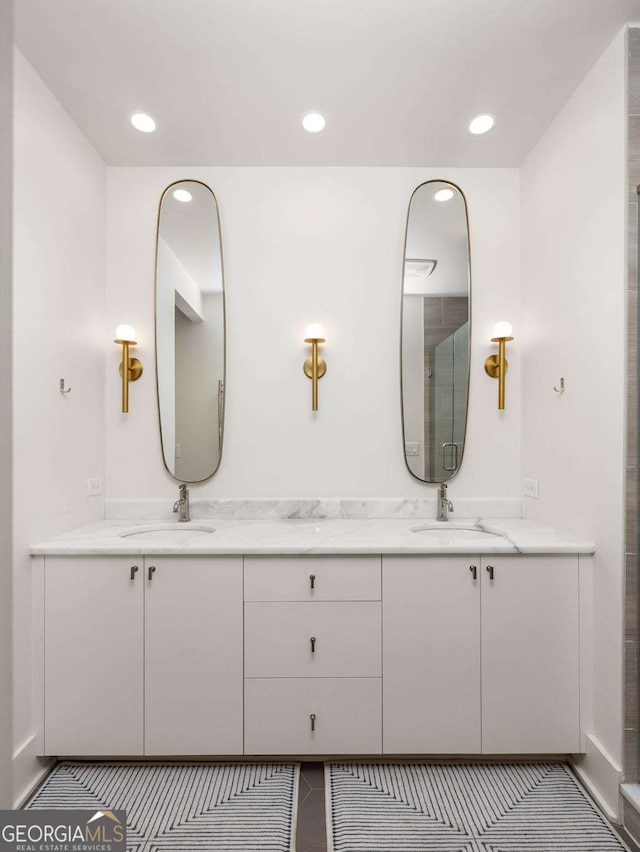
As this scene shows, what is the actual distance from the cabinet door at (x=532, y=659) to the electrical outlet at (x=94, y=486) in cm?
175

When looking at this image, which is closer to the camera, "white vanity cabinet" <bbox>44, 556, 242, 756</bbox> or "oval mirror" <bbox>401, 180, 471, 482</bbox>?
"white vanity cabinet" <bbox>44, 556, 242, 756</bbox>

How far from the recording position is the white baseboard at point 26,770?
1624 millimetres

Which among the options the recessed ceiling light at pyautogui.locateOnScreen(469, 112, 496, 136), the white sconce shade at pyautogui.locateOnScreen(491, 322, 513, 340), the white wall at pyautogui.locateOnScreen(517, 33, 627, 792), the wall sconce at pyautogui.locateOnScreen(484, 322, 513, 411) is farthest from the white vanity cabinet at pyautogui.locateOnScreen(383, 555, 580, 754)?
the recessed ceiling light at pyautogui.locateOnScreen(469, 112, 496, 136)

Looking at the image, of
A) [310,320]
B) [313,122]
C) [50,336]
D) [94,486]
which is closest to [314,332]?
[310,320]

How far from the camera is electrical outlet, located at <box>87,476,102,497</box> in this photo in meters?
2.19

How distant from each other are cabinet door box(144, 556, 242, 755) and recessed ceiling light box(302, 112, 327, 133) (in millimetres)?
1832

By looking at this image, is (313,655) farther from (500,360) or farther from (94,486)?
(500,360)

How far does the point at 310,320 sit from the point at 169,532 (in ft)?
4.03

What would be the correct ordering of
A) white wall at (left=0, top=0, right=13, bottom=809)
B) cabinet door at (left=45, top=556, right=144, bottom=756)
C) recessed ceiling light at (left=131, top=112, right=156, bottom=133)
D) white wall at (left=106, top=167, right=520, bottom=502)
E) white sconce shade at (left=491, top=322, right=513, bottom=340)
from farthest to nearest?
white wall at (left=106, top=167, right=520, bottom=502)
white sconce shade at (left=491, top=322, right=513, bottom=340)
recessed ceiling light at (left=131, top=112, right=156, bottom=133)
cabinet door at (left=45, top=556, right=144, bottom=756)
white wall at (left=0, top=0, right=13, bottom=809)

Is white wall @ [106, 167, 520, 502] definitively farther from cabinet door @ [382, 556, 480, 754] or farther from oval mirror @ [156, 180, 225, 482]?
cabinet door @ [382, 556, 480, 754]

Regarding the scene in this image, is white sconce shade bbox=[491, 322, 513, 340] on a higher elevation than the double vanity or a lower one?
higher

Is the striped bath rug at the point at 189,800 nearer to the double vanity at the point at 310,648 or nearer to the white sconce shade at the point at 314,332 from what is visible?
the double vanity at the point at 310,648

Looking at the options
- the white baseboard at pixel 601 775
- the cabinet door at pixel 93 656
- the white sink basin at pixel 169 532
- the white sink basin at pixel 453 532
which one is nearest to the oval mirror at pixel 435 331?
the white sink basin at pixel 453 532

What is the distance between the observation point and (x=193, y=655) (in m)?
1.77
